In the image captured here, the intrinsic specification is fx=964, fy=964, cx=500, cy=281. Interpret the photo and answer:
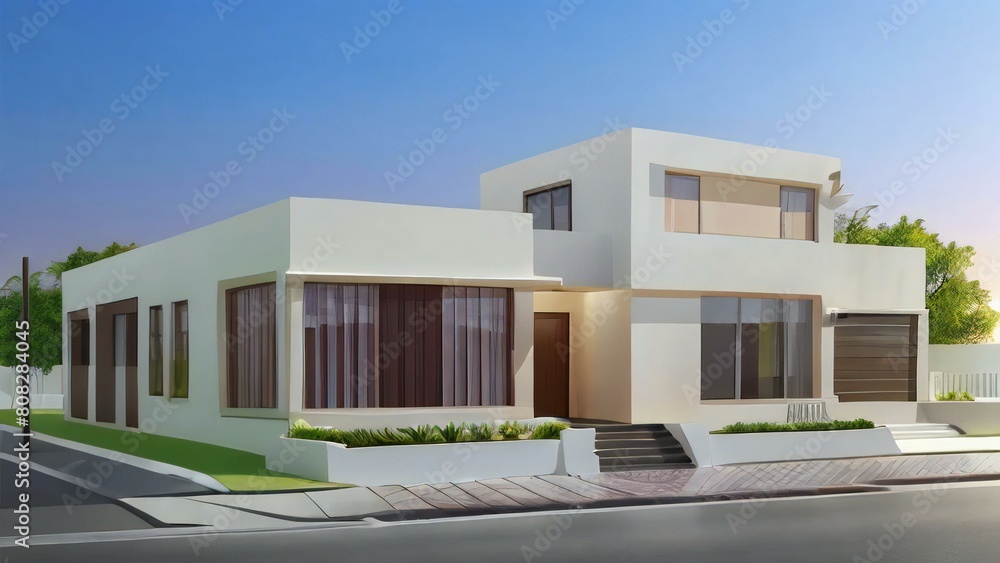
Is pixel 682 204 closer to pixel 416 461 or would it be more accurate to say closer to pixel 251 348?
pixel 416 461

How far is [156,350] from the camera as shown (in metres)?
23.2

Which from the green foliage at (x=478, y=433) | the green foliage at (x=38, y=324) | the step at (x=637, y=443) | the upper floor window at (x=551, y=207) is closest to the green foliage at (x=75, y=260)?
the green foliage at (x=38, y=324)

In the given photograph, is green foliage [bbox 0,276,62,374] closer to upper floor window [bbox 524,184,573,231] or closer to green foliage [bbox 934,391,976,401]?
upper floor window [bbox 524,184,573,231]

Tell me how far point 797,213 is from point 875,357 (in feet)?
13.3

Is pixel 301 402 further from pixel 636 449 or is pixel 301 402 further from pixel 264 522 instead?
pixel 636 449

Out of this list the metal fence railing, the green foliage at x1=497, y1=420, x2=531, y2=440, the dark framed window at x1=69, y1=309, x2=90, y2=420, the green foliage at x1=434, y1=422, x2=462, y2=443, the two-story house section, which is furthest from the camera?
the dark framed window at x1=69, y1=309, x2=90, y2=420

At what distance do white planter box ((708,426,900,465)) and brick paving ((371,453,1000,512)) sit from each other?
34 cm

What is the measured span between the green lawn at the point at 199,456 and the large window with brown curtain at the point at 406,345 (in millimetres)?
1712

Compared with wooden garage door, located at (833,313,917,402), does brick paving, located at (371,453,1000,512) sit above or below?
below

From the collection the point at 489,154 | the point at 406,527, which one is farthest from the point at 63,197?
the point at 406,527

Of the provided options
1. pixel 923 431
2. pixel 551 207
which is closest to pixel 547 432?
pixel 551 207

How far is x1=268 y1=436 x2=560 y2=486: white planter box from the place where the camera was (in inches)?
591
